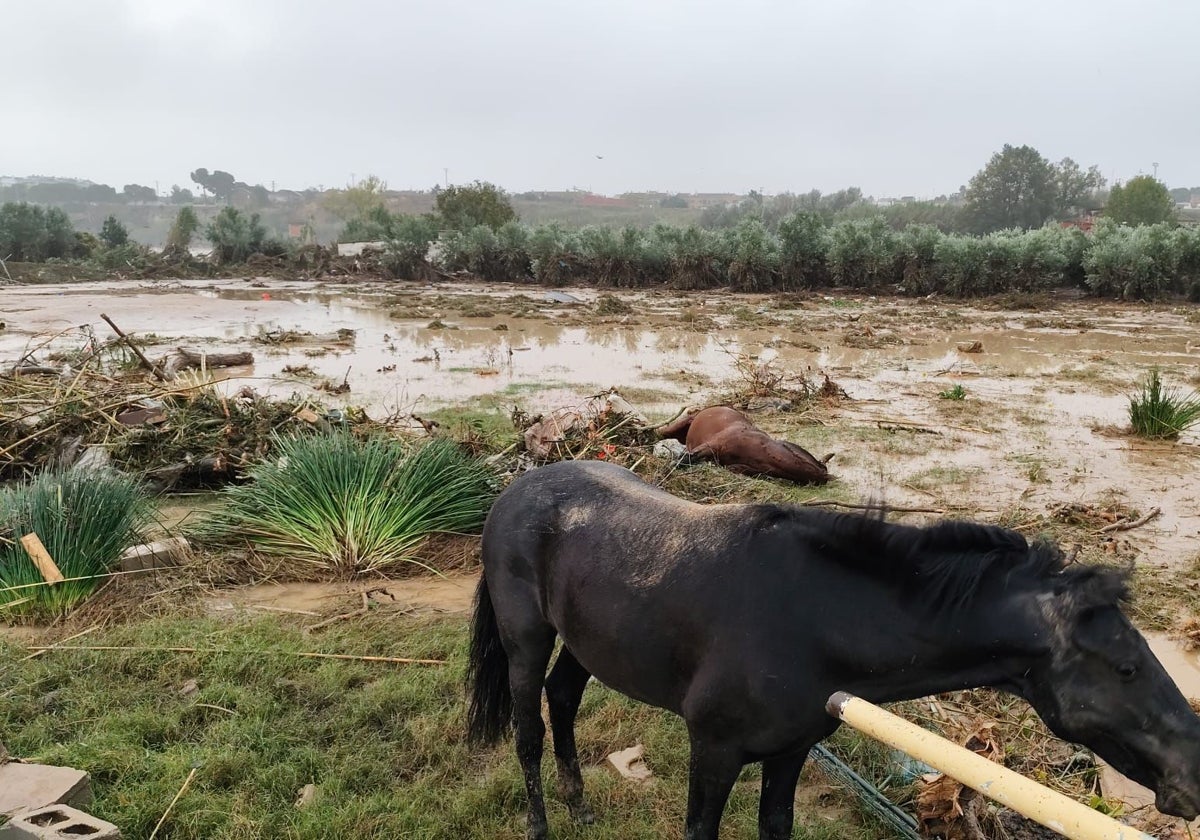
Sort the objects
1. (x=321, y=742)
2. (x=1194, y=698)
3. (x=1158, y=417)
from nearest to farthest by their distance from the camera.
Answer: (x=321, y=742) → (x=1194, y=698) → (x=1158, y=417)

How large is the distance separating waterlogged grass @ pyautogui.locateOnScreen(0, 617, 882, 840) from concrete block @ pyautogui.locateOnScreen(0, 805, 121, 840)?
0.68 ft

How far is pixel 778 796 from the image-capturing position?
2570mm

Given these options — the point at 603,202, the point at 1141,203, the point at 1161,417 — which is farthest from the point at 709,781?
the point at 603,202

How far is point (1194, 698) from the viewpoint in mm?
3912

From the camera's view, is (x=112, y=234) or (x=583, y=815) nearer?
(x=583, y=815)

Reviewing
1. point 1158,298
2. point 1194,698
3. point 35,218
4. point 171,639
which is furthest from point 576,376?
point 35,218

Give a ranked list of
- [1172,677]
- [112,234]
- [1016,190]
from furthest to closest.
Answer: [1016,190], [112,234], [1172,677]

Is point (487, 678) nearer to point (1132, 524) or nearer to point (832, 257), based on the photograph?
point (1132, 524)

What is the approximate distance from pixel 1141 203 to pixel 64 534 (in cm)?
5712

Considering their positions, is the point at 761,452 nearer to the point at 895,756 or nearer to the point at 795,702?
the point at 895,756

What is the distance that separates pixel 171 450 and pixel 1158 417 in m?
10.2

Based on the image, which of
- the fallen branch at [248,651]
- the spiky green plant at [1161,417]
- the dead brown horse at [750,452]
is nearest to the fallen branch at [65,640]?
the fallen branch at [248,651]

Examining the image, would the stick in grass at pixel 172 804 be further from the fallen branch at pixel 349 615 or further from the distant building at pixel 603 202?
the distant building at pixel 603 202

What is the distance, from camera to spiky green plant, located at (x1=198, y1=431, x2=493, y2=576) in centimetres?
555
